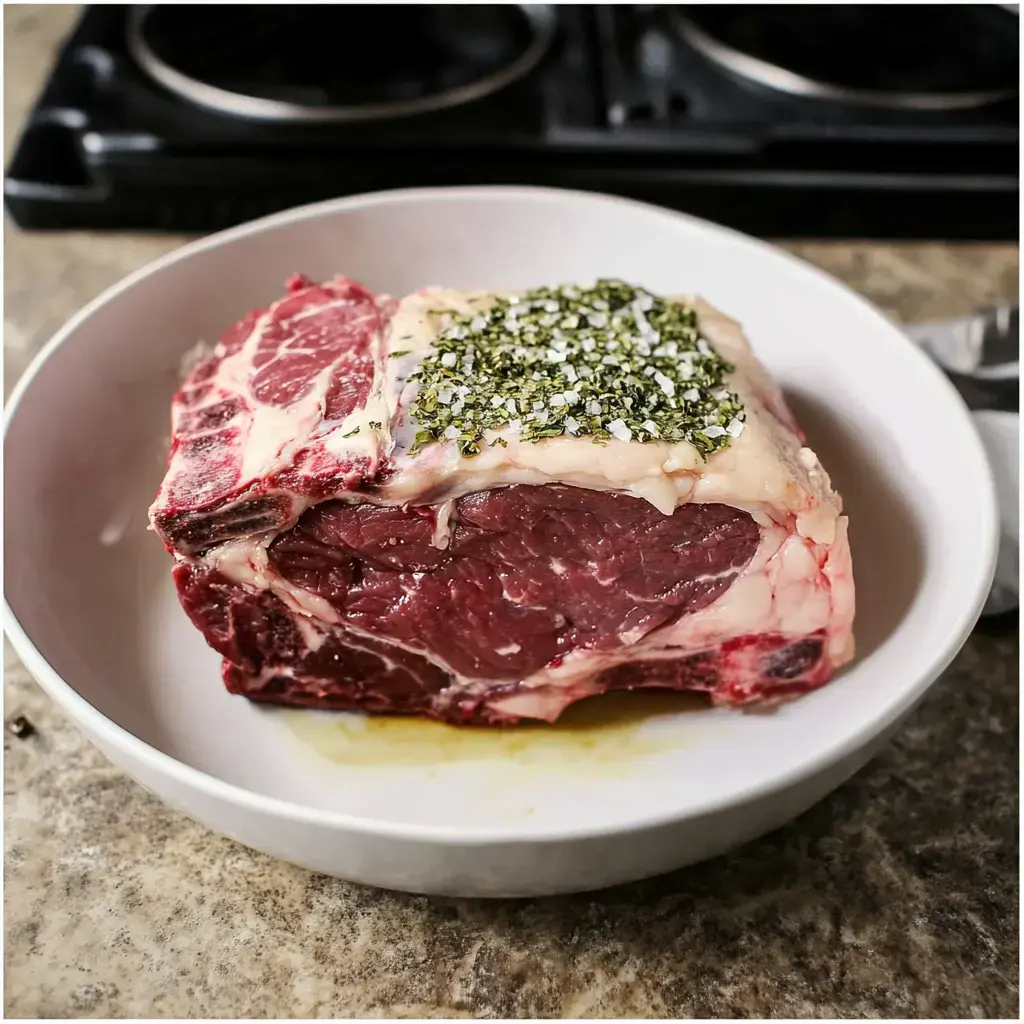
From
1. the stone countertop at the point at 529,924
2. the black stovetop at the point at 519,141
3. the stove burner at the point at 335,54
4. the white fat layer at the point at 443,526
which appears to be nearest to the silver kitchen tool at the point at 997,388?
the stone countertop at the point at 529,924

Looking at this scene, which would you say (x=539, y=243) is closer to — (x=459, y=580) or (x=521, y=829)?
(x=459, y=580)

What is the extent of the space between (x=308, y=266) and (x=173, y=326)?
34cm

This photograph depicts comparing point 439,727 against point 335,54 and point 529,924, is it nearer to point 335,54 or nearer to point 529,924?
point 529,924

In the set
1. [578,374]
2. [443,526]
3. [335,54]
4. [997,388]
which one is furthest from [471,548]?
[335,54]

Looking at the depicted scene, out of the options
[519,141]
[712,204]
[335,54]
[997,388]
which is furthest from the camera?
[335,54]

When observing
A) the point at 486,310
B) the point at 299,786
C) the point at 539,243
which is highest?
the point at 486,310

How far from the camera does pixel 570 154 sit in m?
3.04

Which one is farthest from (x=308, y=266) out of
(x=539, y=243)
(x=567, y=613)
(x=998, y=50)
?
(x=998, y=50)

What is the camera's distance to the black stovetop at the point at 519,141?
3025mm

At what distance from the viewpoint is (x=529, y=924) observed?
169 cm

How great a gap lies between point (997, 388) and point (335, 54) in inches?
86.6

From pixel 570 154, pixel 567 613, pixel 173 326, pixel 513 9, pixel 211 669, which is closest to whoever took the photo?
pixel 567 613

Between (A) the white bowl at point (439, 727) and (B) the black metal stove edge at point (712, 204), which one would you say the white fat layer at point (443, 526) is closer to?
(A) the white bowl at point (439, 727)

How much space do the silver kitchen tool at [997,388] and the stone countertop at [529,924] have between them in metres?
0.40
